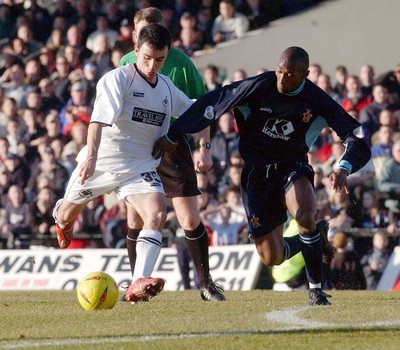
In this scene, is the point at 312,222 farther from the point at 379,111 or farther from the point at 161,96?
the point at 379,111

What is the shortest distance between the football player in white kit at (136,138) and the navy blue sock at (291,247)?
1412 mm

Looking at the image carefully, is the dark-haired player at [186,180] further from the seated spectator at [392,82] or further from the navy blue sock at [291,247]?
the seated spectator at [392,82]

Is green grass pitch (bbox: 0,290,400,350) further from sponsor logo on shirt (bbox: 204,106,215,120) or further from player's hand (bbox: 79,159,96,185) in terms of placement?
sponsor logo on shirt (bbox: 204,106,215,120)

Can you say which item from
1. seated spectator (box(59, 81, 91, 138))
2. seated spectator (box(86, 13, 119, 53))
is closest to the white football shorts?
→ seated spectator (box(59, 81, 91, 138))

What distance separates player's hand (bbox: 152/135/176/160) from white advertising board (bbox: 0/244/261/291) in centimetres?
478

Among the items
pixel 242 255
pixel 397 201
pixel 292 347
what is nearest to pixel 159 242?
pixel 292 347

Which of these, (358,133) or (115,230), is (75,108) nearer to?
(115,230)

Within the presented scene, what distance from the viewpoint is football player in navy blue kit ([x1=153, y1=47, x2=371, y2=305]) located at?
9.76 meters

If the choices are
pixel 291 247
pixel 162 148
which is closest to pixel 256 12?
pixel 291 247

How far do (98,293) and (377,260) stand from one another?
5641 mm

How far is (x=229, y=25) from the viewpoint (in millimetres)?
19766

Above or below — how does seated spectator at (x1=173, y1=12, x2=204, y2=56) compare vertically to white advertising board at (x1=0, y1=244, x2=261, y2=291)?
above

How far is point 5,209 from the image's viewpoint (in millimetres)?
18516

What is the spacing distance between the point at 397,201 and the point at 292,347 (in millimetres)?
8495
